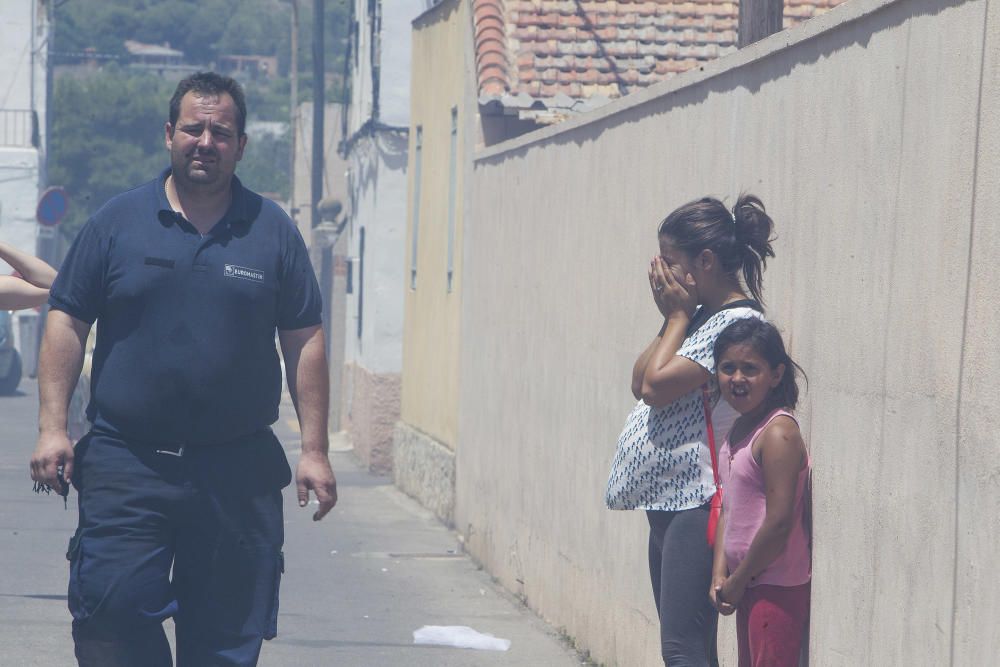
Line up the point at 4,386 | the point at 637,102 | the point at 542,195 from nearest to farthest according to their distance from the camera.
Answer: the point at 637,102 → the point at 542,195 → the point at 4,386

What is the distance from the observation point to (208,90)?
16.0 feet

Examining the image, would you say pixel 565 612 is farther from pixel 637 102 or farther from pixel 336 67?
pixel 336 67

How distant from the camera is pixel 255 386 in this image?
15.8 feet

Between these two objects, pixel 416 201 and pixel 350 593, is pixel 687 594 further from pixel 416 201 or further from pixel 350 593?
pixel 416 201

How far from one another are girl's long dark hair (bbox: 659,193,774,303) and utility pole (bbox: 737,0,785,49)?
5.36ft

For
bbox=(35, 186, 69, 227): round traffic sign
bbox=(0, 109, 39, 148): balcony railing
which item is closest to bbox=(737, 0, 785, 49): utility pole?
bbox=(35, 186, 69, 227): round traffic sign

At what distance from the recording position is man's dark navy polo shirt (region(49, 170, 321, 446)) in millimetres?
4707

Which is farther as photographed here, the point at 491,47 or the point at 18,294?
the point at 491,47

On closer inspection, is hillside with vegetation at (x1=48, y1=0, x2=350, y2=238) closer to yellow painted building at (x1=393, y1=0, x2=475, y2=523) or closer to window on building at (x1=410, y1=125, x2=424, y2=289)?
window on building at (x1=410, y1=125, x2=424, y2=289)

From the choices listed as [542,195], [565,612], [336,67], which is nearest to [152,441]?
[565,612]

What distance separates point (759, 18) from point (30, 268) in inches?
117

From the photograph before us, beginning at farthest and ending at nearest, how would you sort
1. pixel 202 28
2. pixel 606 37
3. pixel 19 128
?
pixel 202 28, pixel 19 128, pixel 606 37

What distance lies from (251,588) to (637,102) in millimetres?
3474

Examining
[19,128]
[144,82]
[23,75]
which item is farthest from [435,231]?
[144,82]
